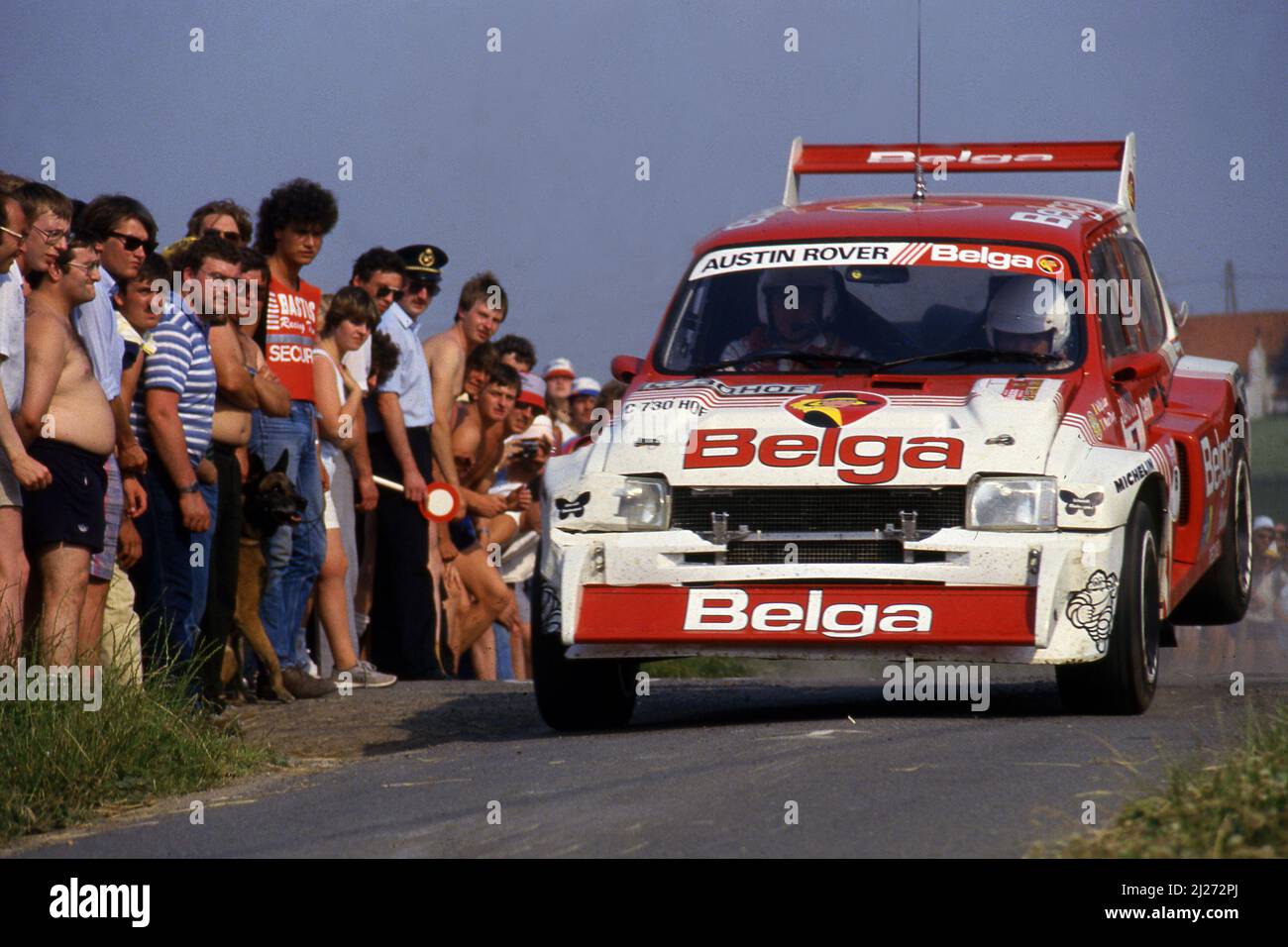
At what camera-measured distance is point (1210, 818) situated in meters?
5.74

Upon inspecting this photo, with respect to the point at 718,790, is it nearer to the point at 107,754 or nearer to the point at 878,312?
the point at 107,754

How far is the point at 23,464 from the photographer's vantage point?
323 inches

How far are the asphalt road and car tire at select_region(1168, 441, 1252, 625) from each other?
1545 millimetres

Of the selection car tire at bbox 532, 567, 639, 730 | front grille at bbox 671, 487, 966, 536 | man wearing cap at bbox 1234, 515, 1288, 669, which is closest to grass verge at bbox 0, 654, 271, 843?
car tire at bbox 532, 567, 639, 730

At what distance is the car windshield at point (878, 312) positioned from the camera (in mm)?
9250

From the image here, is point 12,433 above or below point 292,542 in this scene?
above

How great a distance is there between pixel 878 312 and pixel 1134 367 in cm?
Result: 113

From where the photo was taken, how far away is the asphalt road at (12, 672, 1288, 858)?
611 cm

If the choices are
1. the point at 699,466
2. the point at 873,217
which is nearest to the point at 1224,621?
the point at 873,217

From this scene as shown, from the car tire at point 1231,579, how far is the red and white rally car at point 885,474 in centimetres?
101

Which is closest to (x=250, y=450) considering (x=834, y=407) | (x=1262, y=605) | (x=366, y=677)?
(x=366, y=677)

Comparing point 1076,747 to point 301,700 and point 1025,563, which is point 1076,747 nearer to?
point 1025,563

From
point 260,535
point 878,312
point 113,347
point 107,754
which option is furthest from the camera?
point 260,535
